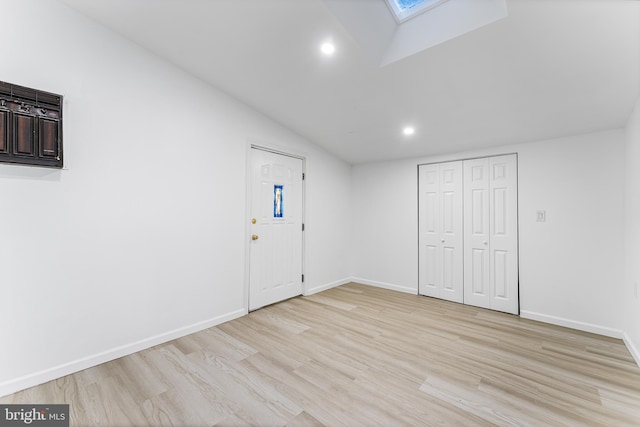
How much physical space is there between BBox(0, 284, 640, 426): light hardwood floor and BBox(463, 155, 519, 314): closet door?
575 millimetres

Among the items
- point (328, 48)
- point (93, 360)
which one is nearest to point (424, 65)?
point (328, 48)

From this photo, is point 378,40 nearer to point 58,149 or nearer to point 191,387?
point 58,149

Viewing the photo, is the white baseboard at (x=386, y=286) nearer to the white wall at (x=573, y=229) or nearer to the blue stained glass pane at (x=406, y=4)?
the white wall at (x=573, y=229)

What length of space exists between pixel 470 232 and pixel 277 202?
2714 millimetres

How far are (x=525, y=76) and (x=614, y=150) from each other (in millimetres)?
1568

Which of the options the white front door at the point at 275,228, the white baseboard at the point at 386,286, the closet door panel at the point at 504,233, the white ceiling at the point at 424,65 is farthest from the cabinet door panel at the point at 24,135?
the closet door panel at the point at 504,233

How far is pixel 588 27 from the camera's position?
1.81 meters

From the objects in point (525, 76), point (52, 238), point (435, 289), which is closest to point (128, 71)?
point (52, 238)

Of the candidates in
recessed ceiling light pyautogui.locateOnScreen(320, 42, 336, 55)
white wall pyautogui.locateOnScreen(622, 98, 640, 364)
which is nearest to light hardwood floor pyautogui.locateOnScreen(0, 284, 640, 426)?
white wall pyautogui.locateOnScreen(622, 98, 640, 364)

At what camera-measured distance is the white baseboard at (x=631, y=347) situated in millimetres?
2347

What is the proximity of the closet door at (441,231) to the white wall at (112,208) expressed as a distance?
2703mm

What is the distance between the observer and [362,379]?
2131 mm

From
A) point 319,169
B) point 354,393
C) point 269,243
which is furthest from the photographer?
point 319,169

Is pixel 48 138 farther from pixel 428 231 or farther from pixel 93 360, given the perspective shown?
pixel 428 231
